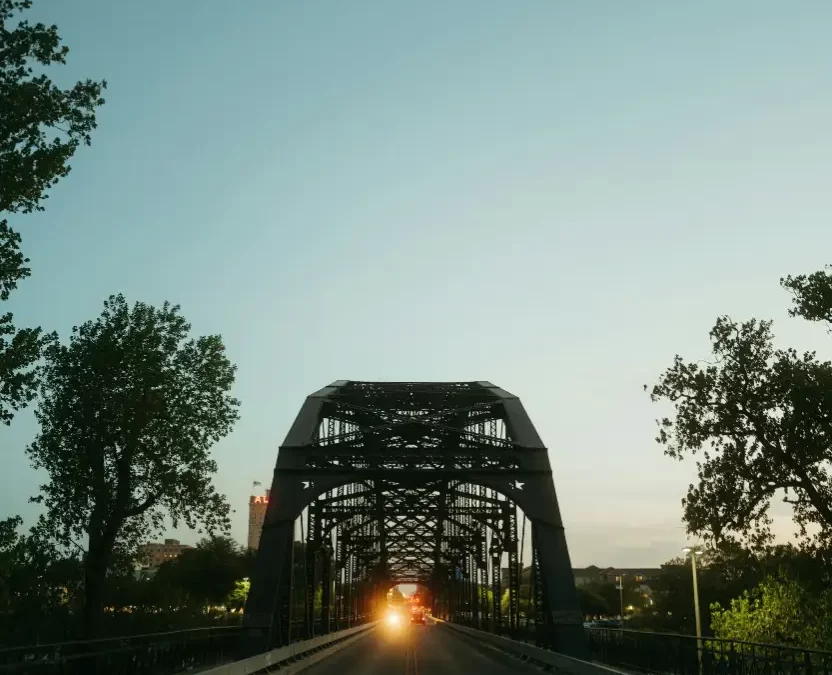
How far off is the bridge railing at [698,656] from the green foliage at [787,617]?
116 inches

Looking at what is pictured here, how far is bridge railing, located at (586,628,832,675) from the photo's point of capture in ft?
48.9

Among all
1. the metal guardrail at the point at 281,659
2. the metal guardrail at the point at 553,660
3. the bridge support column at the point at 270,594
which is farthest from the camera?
the bridge support column at the point at 270,594

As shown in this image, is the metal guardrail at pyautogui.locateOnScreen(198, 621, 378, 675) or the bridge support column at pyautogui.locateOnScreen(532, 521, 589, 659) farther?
the bridge support column at pyautogui.locateOnScreen(532, 521, 589, 659)

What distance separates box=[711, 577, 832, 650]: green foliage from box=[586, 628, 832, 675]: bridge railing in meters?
2.94

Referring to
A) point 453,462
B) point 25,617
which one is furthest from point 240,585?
point 453,462

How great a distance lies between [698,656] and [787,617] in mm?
10016

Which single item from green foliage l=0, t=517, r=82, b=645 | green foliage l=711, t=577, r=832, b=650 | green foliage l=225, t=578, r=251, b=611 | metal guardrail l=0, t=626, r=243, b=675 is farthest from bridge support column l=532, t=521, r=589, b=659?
green foliage l=225, t=578, r=251, b=611

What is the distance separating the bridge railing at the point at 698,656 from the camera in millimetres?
14891

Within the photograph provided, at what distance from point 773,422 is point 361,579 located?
7157 cm

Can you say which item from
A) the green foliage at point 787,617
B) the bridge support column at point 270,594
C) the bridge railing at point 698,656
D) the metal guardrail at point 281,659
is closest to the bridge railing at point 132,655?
the bridge support column at point 270,594

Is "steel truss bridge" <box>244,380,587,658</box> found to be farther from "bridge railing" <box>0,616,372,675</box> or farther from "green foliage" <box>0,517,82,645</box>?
"green foliage" <box>0,517,82,645</box>

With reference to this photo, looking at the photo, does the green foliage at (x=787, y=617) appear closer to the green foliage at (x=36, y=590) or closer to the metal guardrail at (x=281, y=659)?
the metal guardrail at (x=281, y=659)

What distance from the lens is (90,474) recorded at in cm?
2842

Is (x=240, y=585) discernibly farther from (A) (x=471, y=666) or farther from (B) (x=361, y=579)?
(A) (x=471, y=666)
